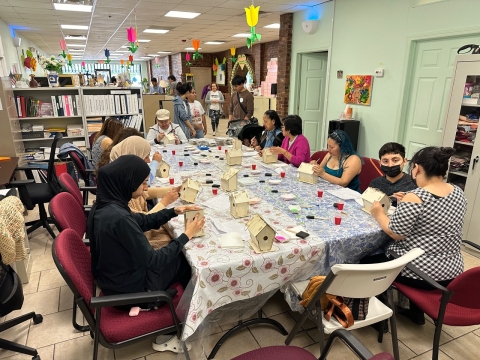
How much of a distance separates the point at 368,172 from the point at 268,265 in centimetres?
188

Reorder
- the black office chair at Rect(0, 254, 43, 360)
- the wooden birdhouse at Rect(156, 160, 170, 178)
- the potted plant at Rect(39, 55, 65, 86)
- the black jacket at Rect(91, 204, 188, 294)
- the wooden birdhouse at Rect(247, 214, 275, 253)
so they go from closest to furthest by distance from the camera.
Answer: the black jacket at Rect(91, 204, 188, 294)
the wooden birdhouse at Rect(247, 214, 275, 253)
the black office chair at Rect(0, 254, 43, 360)
the wooden birdhouse at Rect(156, 160, 170, 178)
the potted plant at Rect(39, 55, 65, 86)

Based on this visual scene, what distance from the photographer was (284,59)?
20.8 ft

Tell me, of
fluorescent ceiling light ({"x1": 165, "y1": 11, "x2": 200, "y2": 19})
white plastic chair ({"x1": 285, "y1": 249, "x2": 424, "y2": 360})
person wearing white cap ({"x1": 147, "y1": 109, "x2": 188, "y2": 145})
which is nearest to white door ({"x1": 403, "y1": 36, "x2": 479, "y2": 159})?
white plastic chair ({"x1": 285, "y1": 249, "x2": 424, "y2": 360})

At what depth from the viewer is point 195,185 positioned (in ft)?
7.19

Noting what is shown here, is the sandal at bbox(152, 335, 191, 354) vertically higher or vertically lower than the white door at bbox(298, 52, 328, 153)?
lower

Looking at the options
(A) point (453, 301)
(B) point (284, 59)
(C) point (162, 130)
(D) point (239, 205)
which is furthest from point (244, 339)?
(B) point (284, 59)

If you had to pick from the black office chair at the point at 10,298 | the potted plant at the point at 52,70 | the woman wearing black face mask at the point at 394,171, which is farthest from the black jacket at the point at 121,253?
the potted plant at the point at 52,70

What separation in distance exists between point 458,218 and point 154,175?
2.21 m

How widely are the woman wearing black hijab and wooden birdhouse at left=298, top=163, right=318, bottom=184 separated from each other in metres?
1.30

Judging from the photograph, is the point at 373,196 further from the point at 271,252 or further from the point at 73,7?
the point at 73,7

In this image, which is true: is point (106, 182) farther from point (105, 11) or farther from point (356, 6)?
point (105, 11)

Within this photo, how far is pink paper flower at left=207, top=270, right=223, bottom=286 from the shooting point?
1473 millimetres

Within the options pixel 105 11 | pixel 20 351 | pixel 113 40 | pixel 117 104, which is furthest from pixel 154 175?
pixel 113 40

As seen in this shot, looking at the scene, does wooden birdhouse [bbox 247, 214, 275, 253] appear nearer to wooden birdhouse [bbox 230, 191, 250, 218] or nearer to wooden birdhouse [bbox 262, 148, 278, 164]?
wooden birdhouse [bbox 230, 191, 250, 218]
